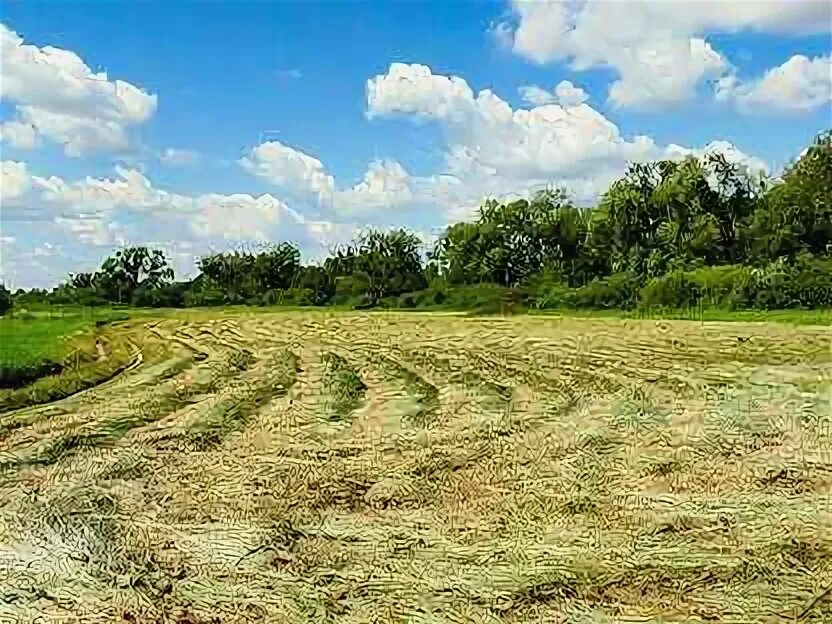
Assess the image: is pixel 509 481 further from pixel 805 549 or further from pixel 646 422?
pixel 646 422

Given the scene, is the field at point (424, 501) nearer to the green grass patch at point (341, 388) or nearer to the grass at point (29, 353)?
the green grass patch at point (341, 388)

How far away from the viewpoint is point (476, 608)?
14.8 feet

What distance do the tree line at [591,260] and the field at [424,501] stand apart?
2431 centimetres

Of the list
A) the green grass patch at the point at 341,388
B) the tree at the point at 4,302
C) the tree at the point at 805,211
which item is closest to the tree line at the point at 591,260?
the tree at the point at 805,211

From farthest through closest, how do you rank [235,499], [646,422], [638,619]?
[646,422], [235,499], [638,619]

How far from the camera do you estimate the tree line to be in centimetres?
3844

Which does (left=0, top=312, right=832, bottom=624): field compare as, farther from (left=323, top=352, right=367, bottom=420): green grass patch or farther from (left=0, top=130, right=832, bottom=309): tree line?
(left=0, top=130, right=832, bottom=309): tree line

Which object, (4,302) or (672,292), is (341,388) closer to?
(672,292)

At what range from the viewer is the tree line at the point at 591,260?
126 ft

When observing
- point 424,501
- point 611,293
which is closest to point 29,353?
point 424,501

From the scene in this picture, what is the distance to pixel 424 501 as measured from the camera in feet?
21.6

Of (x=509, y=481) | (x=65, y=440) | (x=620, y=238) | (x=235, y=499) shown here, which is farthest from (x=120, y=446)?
(x=620, y=238)

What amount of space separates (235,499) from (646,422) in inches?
182

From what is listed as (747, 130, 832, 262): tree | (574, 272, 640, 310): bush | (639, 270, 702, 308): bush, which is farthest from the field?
(747, 130, 832, 262): tree
